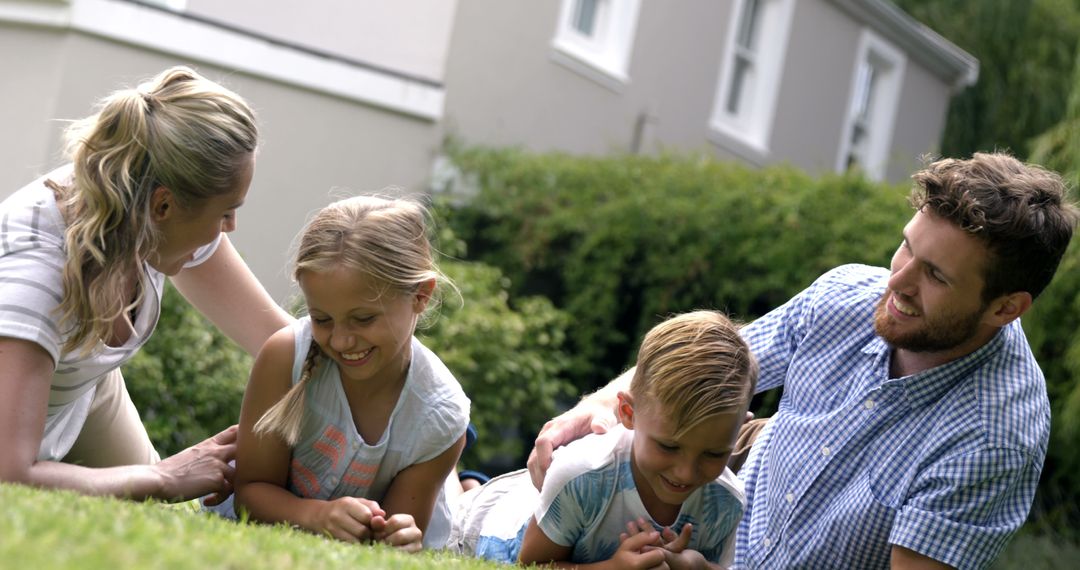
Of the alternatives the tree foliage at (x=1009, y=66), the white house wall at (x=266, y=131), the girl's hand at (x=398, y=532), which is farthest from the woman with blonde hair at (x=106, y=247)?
the tree foliage at (x=1009, y=66)

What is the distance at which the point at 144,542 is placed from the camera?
285 centimetres

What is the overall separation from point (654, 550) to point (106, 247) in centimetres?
187

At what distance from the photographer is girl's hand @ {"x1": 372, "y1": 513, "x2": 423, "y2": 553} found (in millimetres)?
4152

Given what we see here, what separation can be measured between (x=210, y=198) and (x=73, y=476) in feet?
3.00

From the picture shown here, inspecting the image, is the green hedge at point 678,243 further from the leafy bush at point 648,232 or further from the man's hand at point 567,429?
the man's hand at point 567,429

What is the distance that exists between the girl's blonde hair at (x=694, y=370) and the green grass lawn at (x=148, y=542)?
0.74 meters

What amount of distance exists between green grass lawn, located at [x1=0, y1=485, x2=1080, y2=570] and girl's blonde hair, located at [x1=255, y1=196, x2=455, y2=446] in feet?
1.40

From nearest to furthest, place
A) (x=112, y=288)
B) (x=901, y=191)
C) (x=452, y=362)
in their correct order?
(x=112, y=288) < (x=452, y=362) < (x=901, y=191)

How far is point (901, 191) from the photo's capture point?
414 inches

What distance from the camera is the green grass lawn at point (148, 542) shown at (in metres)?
2.61

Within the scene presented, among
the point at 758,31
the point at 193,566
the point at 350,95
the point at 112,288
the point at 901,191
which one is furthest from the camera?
the point at 758,31

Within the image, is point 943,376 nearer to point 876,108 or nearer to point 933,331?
point 933,331

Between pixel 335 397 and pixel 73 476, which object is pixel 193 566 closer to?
pixel 73 476

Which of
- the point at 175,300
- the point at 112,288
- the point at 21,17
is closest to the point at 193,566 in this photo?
the point at 112,288
